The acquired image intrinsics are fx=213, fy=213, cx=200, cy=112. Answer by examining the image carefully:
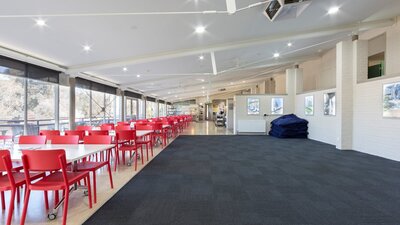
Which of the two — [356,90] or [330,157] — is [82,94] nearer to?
[330,157]

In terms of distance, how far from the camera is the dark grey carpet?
250 cm

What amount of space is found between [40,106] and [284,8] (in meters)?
7.09

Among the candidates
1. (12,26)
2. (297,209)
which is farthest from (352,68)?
(12,26)

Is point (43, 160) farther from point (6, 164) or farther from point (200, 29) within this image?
point (200, 29)

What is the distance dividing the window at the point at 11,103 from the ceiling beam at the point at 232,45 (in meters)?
Answer: 1.50

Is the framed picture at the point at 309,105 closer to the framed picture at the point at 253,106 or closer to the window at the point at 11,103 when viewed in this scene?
the framed picture at the point at 253,106

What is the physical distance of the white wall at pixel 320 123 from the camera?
789 centimetres

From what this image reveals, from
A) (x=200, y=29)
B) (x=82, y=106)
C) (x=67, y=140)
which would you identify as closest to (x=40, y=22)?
(x=67, y=140)

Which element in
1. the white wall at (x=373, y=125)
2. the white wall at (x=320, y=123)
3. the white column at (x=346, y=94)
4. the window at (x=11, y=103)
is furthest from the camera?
the white wall at (x=320, y=123)

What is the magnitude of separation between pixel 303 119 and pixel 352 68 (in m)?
3.51

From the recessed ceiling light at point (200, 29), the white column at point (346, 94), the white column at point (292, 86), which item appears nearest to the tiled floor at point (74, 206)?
the recessed ceiling light at point (200, 29)

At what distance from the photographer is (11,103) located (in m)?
5.39

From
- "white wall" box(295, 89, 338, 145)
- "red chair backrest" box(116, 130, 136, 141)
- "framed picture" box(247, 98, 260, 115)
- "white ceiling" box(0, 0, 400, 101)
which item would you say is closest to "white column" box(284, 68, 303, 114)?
"white wall" box(295, 89, 338, 145)

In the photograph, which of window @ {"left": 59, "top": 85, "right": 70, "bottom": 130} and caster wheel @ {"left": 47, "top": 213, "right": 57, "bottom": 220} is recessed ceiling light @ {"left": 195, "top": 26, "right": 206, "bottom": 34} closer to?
caster wheel @ {"left": 47, "top": 213, "right": 57, "bottom": 220}
